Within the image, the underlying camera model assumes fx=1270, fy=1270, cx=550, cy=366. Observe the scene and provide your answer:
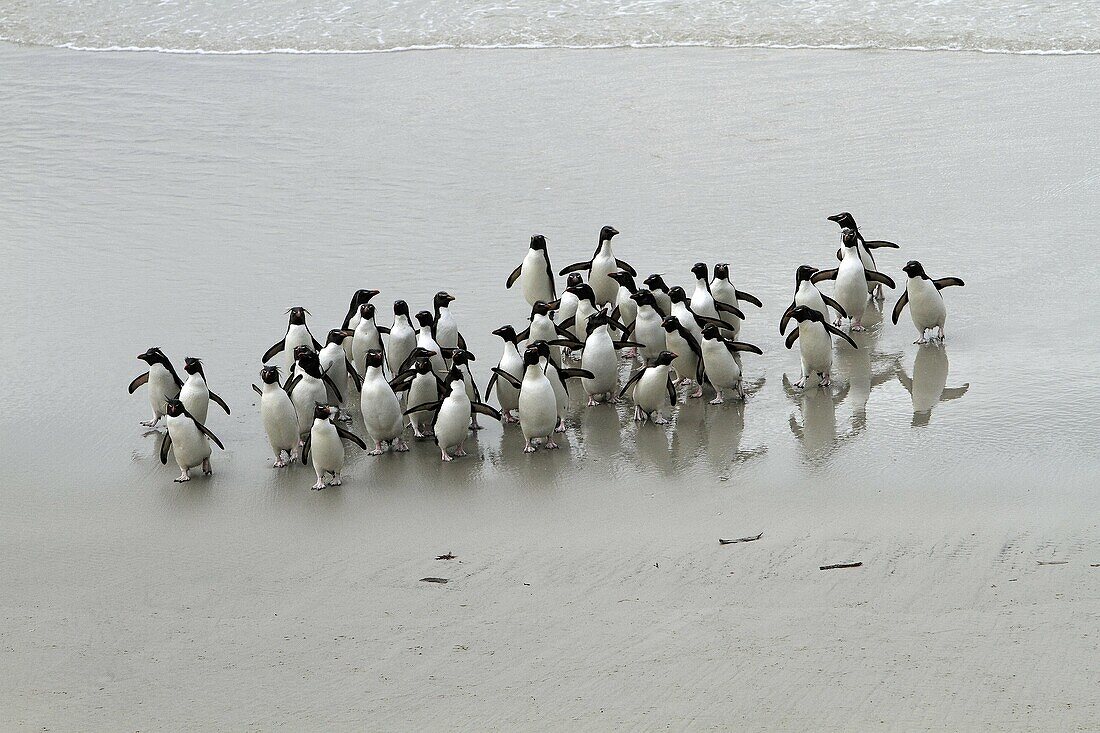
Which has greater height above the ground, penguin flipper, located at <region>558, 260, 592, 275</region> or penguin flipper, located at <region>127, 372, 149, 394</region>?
penguin flipper, located at <region>558, 260, 592, 275</region>

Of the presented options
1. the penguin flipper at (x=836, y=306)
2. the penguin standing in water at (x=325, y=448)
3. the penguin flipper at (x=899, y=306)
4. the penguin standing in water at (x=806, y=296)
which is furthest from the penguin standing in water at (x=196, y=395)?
the penguin flipper at (x=899, y=306)

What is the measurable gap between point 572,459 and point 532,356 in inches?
21.8

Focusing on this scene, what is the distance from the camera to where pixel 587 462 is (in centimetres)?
614

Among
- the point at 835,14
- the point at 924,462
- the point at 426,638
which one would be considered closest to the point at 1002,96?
the point at 835,14

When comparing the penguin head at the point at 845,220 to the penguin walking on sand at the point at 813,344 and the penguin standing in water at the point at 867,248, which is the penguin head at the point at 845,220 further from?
the penguin walking on sand at the point at 813,344

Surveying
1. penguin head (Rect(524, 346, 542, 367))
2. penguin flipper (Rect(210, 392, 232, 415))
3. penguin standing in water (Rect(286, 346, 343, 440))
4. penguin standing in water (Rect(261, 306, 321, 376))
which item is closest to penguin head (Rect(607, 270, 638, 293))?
penguin head (Rect(524, 346, 542, 367))

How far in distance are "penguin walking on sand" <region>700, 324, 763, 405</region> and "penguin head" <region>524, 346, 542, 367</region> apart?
938 mm

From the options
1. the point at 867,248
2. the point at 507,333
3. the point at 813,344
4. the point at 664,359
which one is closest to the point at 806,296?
the point at 813,344

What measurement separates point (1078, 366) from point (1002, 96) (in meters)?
6.22

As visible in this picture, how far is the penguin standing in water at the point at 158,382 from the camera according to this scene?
6715mm

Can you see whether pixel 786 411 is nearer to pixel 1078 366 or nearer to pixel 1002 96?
pixel 1078 366

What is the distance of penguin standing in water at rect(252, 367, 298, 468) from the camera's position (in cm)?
622

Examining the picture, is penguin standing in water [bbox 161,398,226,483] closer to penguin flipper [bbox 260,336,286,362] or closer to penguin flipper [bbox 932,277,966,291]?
penguin flipper [bbox 260,336,286,362]

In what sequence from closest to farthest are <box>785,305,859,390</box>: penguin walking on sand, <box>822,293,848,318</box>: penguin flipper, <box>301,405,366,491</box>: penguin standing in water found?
1. <box>301,405,366,491</box>: penguin standing in water
2. <box>785,305,859,390</box>: penguin walking on sand
3. <box>822,293,848,318</box>: penguin flipper
